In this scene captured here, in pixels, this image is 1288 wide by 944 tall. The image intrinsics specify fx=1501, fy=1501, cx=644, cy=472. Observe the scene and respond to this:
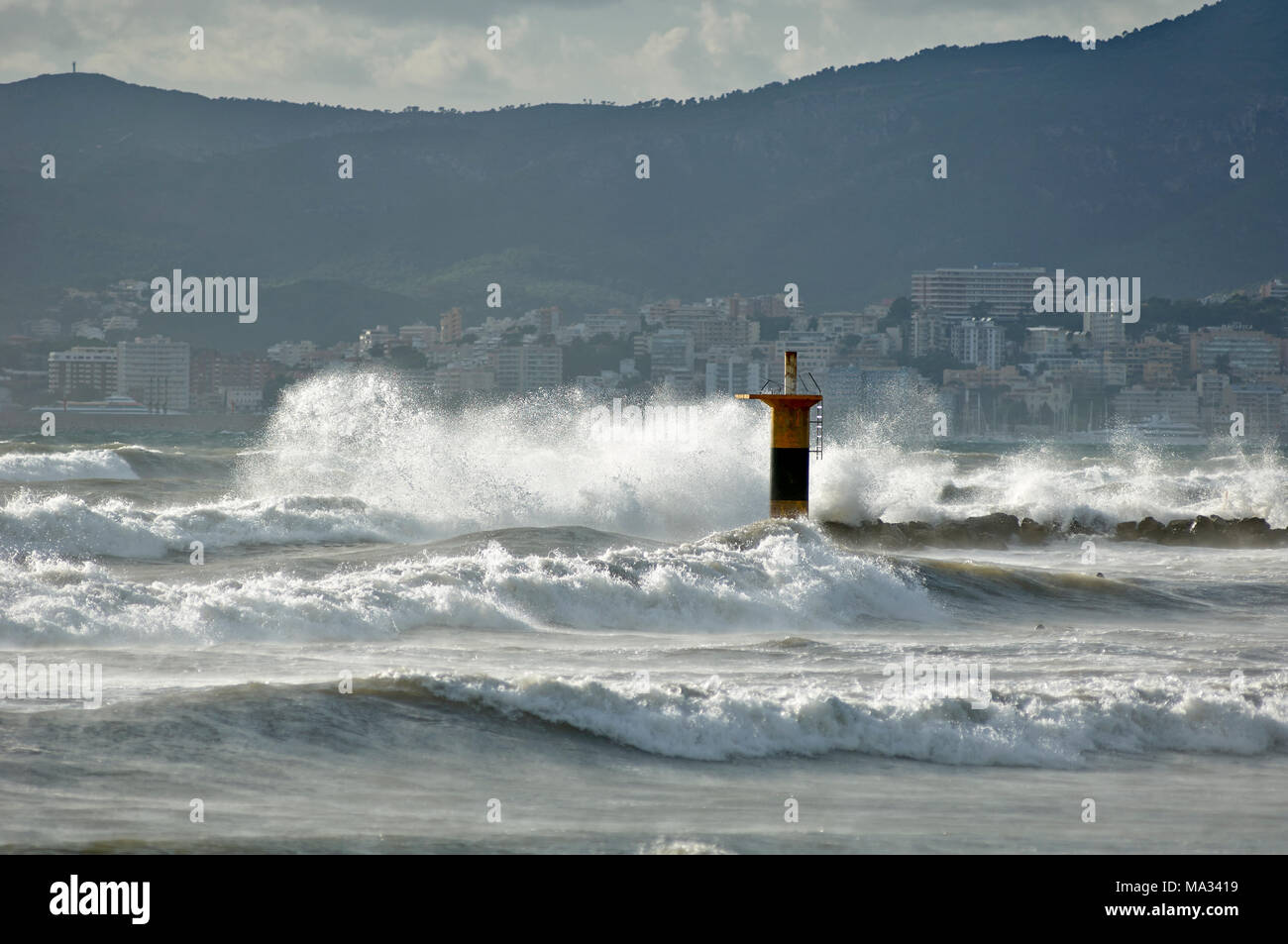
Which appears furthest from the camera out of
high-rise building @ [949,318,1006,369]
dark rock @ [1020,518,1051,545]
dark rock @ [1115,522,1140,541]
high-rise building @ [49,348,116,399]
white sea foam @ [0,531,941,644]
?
high-rise building @ [949,318,1006,369]

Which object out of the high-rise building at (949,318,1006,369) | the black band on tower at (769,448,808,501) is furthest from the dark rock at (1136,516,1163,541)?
the high-rise building at (949,318,1006,369)

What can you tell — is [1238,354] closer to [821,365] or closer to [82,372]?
[821,365]

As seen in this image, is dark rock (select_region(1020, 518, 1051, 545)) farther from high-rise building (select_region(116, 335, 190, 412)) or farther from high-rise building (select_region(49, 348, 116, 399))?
high-rise building (select_region(49, 348, 116, 399))

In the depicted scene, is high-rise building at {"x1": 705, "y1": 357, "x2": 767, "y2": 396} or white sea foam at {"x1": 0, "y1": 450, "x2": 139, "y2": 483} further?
high-rise building at {"x1": 705, "y1": 357, "x2": 767, "y2": 396}

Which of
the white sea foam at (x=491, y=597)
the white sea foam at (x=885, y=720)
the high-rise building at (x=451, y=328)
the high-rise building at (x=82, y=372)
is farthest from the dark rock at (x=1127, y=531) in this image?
the high-rise building at (x=451, y=328)

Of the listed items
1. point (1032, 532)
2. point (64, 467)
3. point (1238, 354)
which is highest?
point (1238, 354)

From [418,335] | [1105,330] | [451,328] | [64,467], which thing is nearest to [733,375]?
[1105,330]

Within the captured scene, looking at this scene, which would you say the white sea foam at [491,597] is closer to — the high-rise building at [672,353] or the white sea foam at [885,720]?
the white sea foam at [885,720]
